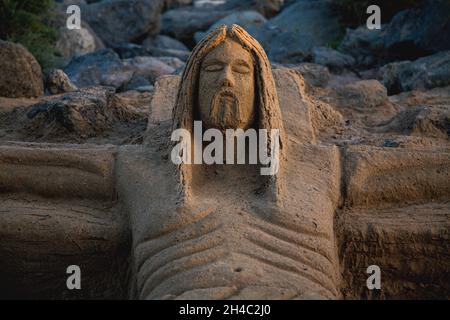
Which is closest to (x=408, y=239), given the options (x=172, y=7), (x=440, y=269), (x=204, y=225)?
(x=440, y=269)

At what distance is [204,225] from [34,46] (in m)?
7.22

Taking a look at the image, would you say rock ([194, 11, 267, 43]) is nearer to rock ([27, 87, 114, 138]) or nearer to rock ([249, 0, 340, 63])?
rock ([249, 0, 340, 63])

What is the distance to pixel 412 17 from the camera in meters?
12.6

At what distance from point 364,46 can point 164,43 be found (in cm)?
490

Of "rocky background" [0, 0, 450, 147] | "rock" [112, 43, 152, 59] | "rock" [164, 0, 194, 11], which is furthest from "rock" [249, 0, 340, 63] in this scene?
"rock" [164, 0, 194, 11]

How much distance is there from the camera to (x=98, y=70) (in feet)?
37.1

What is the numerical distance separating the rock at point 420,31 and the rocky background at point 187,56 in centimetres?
2

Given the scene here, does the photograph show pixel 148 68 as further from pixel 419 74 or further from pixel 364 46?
pixel 419 74

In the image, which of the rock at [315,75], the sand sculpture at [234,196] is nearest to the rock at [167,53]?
the rock at [315,75]

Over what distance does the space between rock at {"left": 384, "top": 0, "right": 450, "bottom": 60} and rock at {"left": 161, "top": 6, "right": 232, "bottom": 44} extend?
5.64 m

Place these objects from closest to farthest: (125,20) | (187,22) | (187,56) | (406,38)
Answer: (406,38) → (187,56) → (125,20) → (187,22)

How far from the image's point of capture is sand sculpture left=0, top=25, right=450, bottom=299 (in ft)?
18.3

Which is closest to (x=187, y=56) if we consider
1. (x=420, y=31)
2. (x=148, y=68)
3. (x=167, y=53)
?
(x=167, y=53)

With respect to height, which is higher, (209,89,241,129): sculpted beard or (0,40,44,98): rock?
(0,40,44,98): rock
